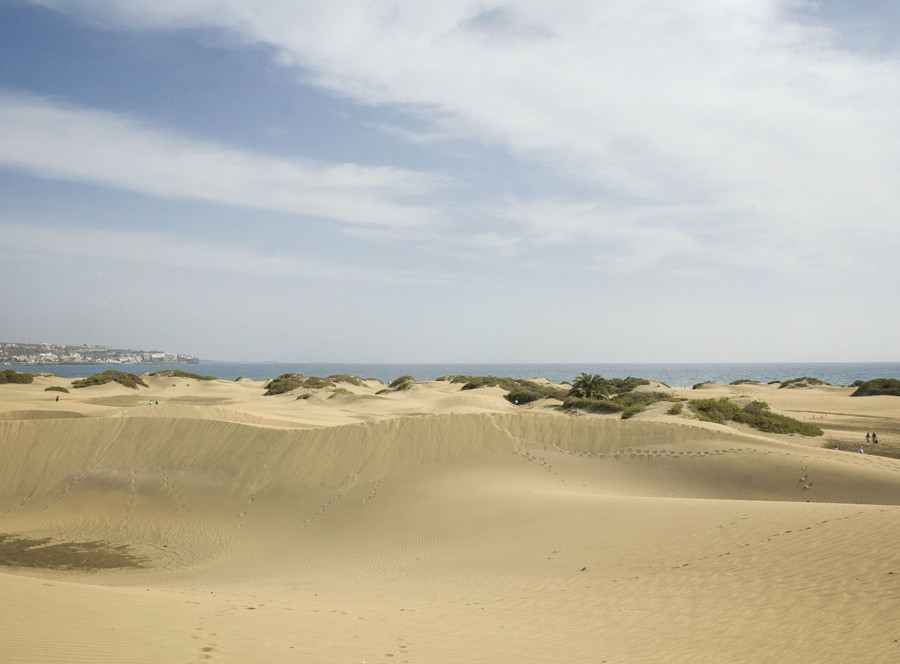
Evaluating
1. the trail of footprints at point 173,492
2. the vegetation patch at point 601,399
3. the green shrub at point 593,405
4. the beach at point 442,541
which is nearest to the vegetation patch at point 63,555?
the beach at point 442,541

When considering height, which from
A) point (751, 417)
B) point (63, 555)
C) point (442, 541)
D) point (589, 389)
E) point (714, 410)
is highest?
point (589, 389)

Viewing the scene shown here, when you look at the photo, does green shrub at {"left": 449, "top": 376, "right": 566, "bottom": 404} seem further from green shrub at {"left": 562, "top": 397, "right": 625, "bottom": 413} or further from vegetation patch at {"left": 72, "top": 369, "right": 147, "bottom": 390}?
vegetation patch at {"left": 72, "top": 369, "right": 147, "bottom": 390}

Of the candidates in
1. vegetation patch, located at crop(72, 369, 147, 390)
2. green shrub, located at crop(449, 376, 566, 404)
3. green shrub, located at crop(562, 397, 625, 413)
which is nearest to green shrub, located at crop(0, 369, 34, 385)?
vegetation patch, located at crop(72, 369, 147, 390)

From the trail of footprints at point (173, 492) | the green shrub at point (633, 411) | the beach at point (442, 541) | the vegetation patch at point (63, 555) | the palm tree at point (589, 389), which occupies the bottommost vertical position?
the vegetation patch at point (63, 555)

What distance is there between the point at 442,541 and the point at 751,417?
20574 millimetres

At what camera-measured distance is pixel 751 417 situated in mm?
27281

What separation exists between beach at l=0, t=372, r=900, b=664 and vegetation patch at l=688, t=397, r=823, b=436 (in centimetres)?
122

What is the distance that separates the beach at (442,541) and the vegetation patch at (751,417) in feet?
4.01

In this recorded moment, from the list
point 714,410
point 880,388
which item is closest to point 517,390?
point 714,410

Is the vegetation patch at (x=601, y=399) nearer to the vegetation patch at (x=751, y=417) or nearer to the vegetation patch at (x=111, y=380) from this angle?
the vegetation patch at (x=751, y=417)

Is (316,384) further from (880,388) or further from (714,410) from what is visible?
(880,388)

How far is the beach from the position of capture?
602 cm

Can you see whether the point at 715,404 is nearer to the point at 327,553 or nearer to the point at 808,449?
the point at 808,449

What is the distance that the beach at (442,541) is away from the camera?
19.7 feet
